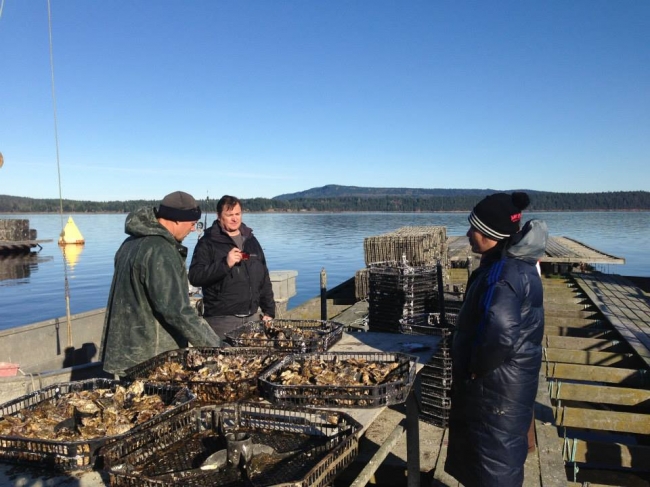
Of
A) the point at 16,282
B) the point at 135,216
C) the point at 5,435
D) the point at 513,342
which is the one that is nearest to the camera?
the point at 5,435

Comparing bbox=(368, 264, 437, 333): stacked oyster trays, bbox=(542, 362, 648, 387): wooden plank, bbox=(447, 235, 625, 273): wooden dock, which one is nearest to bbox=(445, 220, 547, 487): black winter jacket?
bbox=(368, 264, 437, 333): stacked oyster trays

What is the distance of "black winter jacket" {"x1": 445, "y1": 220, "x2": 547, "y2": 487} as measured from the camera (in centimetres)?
313

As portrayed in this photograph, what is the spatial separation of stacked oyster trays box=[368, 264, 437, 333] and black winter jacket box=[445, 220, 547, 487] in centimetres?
433

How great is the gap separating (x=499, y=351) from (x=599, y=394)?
4.74 meters

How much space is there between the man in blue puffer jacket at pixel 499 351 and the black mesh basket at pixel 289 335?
41.7 inches

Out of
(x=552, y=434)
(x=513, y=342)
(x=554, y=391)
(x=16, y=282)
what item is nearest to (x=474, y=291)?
(x=513, y=342)

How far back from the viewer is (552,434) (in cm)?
538

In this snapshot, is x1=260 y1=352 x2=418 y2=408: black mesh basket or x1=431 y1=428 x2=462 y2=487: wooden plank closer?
x1=260 y1=352 x2=418 y2=408: black mesh basket

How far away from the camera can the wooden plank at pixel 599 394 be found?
22.2ft

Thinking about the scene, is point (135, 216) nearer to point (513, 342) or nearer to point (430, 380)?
point (513, 342)

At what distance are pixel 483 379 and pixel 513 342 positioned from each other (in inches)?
12.1

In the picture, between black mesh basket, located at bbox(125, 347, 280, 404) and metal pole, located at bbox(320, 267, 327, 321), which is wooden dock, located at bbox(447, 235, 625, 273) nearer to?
metal pole, located at bbox(320, 267, 327, 321)

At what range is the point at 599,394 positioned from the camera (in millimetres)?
6941

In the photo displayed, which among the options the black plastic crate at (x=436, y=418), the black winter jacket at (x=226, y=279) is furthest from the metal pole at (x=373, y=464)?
the black winter jacket at (x=226, y=279)
